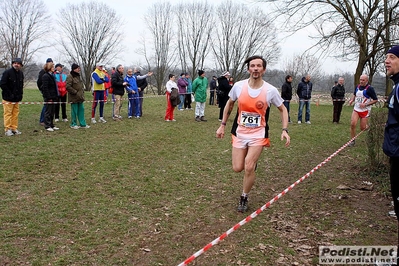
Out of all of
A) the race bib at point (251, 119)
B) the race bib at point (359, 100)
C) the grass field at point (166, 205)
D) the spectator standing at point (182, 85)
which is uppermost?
the spectator standing at point (182, 85)

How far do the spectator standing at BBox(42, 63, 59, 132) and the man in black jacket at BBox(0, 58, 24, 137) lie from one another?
2.35ft

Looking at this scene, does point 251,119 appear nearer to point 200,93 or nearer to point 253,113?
point 253,113

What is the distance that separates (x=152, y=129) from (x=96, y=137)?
237 centimetres

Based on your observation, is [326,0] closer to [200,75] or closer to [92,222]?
[200,75]

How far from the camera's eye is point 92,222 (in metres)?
4.31

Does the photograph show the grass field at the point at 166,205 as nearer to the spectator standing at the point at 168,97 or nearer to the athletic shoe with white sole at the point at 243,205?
the athletic shoe with white sole at the point at 243,205

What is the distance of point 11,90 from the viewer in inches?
346

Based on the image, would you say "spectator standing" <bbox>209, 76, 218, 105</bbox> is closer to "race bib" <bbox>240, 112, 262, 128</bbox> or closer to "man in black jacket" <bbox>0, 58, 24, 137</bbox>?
"man in black jacket" <bbox>0, 58, 24, 137</bbox>

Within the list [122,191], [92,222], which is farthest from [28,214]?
[122,191]

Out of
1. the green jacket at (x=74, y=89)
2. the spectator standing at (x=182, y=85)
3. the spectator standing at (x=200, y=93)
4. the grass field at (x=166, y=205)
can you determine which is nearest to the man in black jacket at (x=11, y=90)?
the grass field at (x=166, y=205)

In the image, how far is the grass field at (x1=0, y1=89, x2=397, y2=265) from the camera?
144 inches

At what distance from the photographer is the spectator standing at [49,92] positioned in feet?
31.4

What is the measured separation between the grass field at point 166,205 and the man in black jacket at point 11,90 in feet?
2.21

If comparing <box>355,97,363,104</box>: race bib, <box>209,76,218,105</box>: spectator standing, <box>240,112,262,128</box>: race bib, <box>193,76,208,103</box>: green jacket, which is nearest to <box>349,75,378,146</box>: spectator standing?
<box>355,97,363,104</box>: race bib
